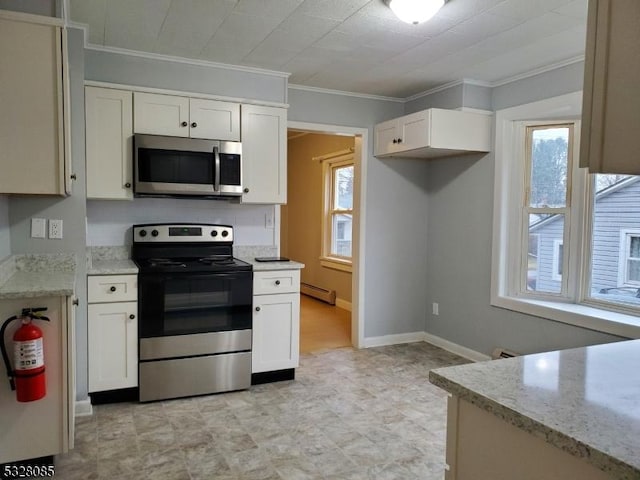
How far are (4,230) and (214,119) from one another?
153cm

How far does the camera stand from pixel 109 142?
3273mm

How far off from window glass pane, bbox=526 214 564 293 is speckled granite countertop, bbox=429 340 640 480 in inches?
99.8

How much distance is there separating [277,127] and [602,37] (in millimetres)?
3100

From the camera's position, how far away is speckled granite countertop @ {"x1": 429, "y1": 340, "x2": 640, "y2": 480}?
2.68 ft

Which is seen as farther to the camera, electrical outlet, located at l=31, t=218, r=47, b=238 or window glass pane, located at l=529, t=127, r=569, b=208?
window glass pane, located at l=529, t=127, r=569, b=208

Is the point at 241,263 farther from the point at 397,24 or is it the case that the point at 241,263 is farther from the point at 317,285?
the point at 317,285

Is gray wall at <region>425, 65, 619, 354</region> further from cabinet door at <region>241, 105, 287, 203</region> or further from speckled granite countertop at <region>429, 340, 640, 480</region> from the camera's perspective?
speckled granite countertop at <region>429, 340, 640, 480</region>

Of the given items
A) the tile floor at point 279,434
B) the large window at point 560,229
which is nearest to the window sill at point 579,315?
the large window at point 560,229

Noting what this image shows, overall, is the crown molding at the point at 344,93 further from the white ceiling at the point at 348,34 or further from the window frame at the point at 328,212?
the window frame at the point at 328,212

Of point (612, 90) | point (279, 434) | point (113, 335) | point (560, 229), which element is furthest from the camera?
point (560, 229)

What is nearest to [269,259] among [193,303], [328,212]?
[193,303]

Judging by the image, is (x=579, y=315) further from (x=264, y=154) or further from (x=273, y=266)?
(x=264, y=154)

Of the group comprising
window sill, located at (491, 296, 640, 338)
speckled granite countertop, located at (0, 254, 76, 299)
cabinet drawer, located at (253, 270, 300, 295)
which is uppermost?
speckled granite countertop, located at (0, 254, 76, 299)

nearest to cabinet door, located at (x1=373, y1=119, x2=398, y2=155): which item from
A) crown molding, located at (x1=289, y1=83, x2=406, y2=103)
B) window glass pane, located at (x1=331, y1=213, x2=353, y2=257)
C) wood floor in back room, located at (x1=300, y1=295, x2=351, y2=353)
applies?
crown molding, located at (x1=289, y1=83, x2=406, y2=103)
